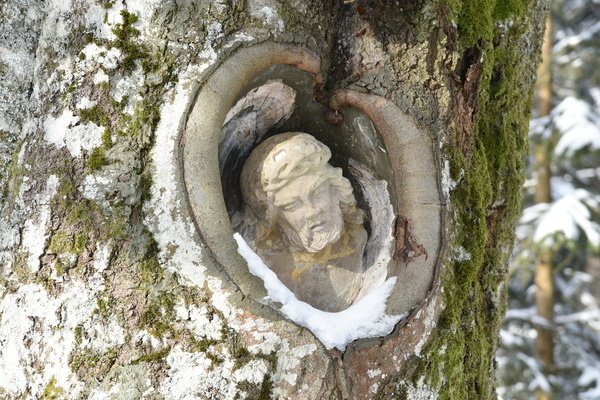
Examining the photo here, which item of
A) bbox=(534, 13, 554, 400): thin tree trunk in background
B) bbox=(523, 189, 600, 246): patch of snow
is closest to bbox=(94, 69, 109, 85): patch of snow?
bbox=(523, 189, 600, 246): patch of snow

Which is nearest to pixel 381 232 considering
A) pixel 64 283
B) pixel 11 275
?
pixel 64 283

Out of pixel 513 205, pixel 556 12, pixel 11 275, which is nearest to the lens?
pixel 11 275

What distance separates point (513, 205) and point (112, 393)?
163 centimetres

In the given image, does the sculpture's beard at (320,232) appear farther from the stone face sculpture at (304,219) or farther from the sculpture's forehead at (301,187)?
the sculpture's forehead at (301,187)

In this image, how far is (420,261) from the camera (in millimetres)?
1849

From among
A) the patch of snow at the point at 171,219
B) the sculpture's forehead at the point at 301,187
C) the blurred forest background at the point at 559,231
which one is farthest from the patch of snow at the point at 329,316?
Answer: the blurred forest background at the point at 559,231

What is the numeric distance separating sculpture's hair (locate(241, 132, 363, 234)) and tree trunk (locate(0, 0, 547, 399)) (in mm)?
202

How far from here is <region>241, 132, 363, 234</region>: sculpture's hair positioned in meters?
2.03

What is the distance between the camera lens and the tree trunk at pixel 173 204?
1551 mm

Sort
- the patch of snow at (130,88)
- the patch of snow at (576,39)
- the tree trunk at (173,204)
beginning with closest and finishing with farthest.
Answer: the tree trunk at (173,204), the patch of snow at (130,88), the patch of snow at (576,39)

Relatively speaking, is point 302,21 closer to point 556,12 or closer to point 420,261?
point 420,261

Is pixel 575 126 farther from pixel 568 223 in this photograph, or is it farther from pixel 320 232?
pixel 320 232

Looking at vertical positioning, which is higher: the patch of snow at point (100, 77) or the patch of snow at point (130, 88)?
the patch of snow at point (100, 77)

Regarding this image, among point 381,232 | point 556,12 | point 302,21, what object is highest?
point 556,12
